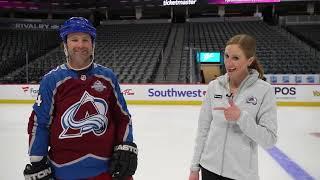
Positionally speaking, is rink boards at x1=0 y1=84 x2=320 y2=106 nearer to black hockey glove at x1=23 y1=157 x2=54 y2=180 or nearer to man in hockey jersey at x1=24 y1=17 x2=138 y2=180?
man in hockey jersey at x1=24 y1=17 x2=138 y2=180

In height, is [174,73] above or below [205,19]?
below

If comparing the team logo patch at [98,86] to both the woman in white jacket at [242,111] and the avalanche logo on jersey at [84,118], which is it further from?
the woman in white jacket at [242,111]

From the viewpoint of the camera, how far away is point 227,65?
65.7 inches

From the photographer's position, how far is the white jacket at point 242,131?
1.59 metres

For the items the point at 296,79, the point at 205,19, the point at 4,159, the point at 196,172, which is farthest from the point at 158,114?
the point at 205,19

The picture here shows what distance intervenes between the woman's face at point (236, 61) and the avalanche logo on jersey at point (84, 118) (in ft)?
1.93

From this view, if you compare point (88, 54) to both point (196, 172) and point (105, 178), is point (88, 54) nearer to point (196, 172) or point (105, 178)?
point (105, 178)

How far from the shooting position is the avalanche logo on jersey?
161cm

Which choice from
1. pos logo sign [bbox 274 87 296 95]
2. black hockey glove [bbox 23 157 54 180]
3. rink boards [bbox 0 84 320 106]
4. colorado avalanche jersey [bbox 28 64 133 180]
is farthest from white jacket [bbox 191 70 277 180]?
pos logo sign [bbox 274 87 296 95]

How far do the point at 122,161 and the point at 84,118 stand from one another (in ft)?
0.88

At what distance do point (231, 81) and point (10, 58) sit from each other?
50.6ft

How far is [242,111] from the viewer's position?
154cm

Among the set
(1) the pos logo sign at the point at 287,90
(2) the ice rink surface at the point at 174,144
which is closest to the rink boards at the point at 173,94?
(1) the pos logo sign at the point at 287,90

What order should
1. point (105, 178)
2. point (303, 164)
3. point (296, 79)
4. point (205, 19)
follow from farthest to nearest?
point (205, 19), point (296, 79), point (303, 164), point (105, 178)
